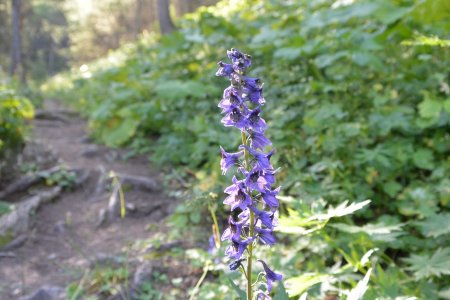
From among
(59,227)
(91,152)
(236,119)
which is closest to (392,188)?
(236,119)

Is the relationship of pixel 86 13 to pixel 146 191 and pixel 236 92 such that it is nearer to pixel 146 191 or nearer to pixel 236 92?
pixel 146 191

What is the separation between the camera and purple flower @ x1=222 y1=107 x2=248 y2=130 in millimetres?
1501

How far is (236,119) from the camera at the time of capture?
151 cm

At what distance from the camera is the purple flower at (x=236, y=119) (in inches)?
59.1

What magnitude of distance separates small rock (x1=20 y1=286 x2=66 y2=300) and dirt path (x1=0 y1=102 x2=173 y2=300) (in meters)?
0.14

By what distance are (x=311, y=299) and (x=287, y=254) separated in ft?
1.85

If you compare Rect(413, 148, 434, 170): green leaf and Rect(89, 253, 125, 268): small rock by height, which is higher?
Rect(413, 148, 434, 170): green leaf

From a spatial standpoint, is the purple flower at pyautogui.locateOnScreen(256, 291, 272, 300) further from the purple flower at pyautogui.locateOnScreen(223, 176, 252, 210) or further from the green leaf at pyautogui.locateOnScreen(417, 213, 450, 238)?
the green leaf at pyautogui.locateOnScreen(417, 213, 450, 238)

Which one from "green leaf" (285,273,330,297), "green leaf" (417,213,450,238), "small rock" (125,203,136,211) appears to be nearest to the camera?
"green leaf" (285,273,330,297)

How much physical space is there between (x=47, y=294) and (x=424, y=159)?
10.0 feet

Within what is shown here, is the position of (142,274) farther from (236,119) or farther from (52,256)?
(236,119)

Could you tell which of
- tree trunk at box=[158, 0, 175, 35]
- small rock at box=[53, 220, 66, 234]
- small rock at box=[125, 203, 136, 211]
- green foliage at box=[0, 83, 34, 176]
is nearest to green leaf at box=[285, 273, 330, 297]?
small rock at box=[125, 203, 136, 211]

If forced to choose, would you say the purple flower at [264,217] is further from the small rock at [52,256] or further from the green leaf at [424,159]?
the small rock at [52,256]

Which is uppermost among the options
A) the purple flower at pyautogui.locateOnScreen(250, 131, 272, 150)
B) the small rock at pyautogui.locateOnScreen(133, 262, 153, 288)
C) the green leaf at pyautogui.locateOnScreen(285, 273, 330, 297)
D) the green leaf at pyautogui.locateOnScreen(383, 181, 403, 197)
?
the purple flower at pyautogui.locateOnScreen(250, 131, 272, 150)
